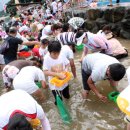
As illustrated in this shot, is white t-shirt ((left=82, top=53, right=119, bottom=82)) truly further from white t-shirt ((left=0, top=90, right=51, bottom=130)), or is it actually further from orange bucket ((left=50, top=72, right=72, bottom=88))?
white t-shirt ((left=0, top=90, right=51, bottom=130))

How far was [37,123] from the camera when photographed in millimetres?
3375

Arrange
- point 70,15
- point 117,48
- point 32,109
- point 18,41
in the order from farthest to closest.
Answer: point 70,15 < point 117,48 < point 18,41 < point 32,109

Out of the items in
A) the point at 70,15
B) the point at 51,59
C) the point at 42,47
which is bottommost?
the point at 70,15

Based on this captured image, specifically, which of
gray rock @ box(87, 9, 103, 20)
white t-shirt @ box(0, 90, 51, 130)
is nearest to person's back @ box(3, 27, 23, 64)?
white t-shirt @ box(0, 90, 51, 130)

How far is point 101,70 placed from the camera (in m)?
4.31

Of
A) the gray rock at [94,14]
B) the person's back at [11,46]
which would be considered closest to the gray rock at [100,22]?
the gray rock at [94,14]

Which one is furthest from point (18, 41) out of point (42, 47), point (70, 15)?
point (70, 15)

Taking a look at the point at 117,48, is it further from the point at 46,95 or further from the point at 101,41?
the point at 46,95

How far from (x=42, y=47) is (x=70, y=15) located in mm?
8763

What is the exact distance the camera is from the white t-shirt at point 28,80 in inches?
189

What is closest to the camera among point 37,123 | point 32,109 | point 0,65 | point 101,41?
point 32,109

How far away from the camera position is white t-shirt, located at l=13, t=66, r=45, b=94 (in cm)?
479

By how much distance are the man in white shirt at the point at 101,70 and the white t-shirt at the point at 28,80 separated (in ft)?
2.98

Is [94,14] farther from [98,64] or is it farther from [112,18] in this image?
[98,64]
